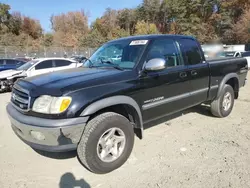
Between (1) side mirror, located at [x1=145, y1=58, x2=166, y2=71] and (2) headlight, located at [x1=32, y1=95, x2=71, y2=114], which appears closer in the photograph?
(2) headlight, located at [x1=32, y1=95, x2=71, y2=114]

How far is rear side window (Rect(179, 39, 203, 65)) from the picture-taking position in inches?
176

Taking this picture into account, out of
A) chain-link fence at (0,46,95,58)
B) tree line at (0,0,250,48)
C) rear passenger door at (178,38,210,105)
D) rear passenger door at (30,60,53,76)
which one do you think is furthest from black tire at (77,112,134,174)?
tree line at (0,0,250,48)

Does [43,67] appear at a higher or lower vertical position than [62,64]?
lower

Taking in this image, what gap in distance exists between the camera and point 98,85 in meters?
3.11

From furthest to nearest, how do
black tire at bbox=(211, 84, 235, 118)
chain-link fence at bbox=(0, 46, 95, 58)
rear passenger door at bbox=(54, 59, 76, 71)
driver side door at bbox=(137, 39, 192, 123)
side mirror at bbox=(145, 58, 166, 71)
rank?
chain-link fence at bbox=(0, 46, 95, 58) < rear passenger door at bbox=(54, 59, 76, 71) < black tire at bbox=(211, 84, 235, 118) < driver side door at bbox=(137, 39, 192, 123) < side mirror at bbox=(145, 58, 166, 71)

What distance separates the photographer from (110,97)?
3154mm

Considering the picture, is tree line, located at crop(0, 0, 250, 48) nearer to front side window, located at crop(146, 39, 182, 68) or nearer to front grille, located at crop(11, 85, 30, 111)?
front side window, located at crop(146, 39, 182, 68)

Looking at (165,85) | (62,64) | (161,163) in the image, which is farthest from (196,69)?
(62,64)

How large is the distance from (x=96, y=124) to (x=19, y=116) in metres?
1.04

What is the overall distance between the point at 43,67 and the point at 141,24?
53186 mm

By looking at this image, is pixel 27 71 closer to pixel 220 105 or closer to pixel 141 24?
pixel 220 105

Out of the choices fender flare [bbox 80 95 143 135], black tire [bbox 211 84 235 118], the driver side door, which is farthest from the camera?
black tire [bbox 211 84 235 118]

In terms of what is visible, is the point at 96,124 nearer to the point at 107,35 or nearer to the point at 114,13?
the point at 107,35

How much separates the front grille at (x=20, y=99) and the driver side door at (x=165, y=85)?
1552 millimetres
